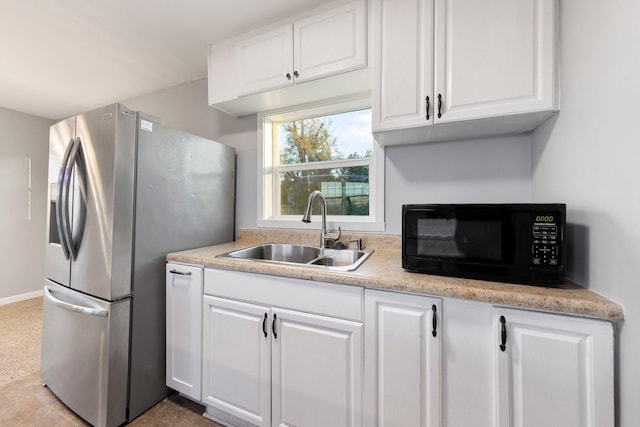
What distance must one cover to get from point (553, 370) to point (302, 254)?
1.36 metres

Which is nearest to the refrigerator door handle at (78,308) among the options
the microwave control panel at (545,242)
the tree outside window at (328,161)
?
the tree outside window at (328,161)

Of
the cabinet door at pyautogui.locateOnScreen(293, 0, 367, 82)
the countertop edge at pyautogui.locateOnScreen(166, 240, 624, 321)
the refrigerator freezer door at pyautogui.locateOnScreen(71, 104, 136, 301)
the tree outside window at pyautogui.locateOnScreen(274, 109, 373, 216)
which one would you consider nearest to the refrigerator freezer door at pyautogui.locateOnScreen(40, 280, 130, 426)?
the refrigerator freezer door at pyautogui.locateOnScreen(71, 104, 136, 301)

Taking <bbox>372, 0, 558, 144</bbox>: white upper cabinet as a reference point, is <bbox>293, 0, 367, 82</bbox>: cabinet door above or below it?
above

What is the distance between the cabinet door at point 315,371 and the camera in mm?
1070

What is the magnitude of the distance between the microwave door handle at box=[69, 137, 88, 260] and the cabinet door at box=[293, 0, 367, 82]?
1.31 meters

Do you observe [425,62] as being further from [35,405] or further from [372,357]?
[35,405]

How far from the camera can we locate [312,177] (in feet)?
6.74

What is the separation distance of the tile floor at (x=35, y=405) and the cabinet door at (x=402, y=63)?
1941 mm

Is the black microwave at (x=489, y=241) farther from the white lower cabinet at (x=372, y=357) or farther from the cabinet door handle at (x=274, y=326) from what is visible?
the cabinet door handle at (x=274, y=326)

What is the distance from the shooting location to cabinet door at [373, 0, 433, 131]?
3.91 feet

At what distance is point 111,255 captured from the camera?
1.34 meters

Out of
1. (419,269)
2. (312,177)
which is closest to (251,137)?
(312,177)

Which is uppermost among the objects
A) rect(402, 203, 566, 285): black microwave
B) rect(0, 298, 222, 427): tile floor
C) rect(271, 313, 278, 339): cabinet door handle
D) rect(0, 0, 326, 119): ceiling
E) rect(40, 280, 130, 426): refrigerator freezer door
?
rect(0, 0, 326, 119): ceiling

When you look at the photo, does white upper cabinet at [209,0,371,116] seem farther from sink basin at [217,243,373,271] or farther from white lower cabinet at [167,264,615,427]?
white lower cabinet at [167,264,615,427]
